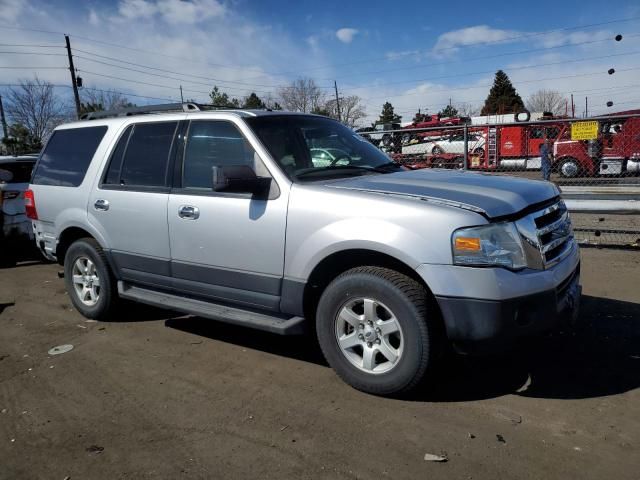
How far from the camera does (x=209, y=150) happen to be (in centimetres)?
421

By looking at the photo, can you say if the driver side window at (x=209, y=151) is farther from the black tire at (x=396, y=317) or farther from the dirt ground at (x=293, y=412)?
the dirt ground at (x=293, y=412)

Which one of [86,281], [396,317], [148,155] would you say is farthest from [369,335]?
[86,281]

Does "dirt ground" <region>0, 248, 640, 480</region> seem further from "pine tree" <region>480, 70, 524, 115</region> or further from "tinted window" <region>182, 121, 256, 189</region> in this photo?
"pine tree" <region>480, 70, 524, 115</region>

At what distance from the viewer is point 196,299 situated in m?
4.33

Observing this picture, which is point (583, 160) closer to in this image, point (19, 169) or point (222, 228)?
point (222, 228)

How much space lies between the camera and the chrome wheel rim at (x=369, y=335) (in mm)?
3307

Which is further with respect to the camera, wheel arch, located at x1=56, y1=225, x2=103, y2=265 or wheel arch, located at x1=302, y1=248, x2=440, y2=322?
wheel arch, located at x1=56, y1=225, x2=103, y2=265

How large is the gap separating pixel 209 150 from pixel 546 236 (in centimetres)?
259

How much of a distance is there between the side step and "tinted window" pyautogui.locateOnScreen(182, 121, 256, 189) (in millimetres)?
962

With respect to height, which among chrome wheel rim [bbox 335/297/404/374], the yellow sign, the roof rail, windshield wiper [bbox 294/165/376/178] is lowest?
chrome wheel rim [bbox 335/297/404/374]

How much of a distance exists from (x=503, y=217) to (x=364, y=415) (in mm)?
1469

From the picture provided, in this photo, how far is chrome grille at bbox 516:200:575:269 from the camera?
10.3 feet

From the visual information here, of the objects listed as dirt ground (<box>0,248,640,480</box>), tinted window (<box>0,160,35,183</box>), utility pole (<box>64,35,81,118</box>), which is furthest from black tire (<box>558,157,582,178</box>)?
utility pole (<box>64,35,81,118</box>)

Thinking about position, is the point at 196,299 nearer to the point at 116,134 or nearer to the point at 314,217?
the point at 314,217
